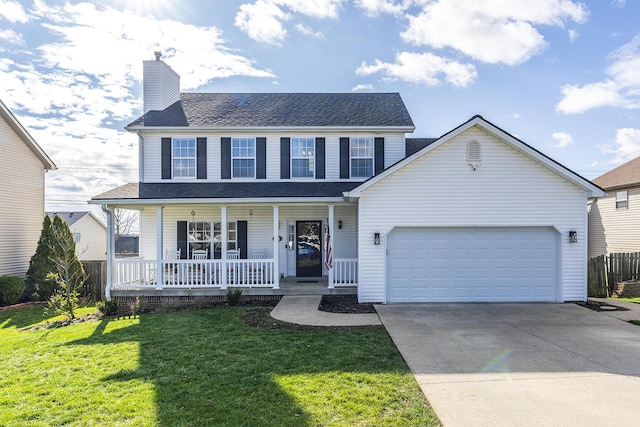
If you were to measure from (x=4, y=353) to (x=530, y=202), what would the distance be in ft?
42.7

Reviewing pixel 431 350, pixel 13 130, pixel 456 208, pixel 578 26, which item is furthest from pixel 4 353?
pixel 578 26

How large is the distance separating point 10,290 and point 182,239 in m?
5.83

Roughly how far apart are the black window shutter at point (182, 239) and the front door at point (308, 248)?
13.8 feet

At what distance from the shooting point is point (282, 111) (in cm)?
1467

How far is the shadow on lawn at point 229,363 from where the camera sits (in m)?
4.33

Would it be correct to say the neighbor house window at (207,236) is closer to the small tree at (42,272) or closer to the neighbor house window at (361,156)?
the small tree at (42,272)

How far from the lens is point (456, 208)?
10734mm

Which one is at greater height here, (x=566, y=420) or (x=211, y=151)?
(x=211, y=151)

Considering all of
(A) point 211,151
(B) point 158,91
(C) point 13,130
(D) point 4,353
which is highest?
(B) point 158,91

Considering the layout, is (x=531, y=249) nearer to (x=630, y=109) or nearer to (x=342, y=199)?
(x=342, y=199)

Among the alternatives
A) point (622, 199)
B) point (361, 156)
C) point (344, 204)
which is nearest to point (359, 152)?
point (361, 156)

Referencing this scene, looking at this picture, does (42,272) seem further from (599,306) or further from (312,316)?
(599,306)

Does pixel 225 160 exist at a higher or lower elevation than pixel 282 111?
lower

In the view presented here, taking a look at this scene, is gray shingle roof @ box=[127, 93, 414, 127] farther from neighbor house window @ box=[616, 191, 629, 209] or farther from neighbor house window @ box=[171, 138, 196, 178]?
neighbor house window @ box=[616, 191, 629, 209]
